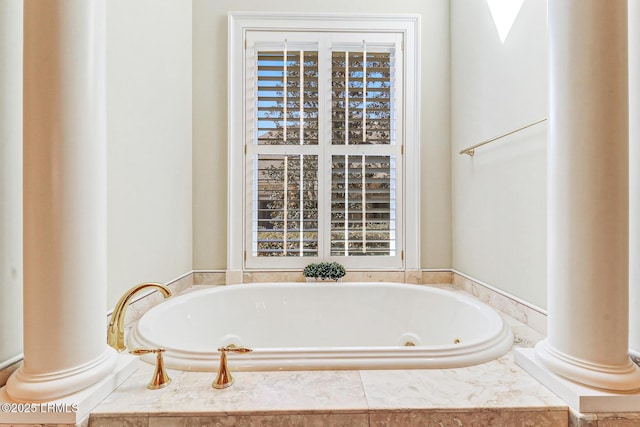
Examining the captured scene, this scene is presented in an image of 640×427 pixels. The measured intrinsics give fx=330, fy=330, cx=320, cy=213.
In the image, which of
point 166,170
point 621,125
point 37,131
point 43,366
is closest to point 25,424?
point 43,366

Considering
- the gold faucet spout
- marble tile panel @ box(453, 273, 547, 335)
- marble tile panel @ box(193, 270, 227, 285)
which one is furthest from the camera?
marble tile panel @ box(193, 270, 227, 285)

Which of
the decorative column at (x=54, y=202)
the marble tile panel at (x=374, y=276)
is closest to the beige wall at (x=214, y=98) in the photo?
the marble tile panel at (x=374, y=276)

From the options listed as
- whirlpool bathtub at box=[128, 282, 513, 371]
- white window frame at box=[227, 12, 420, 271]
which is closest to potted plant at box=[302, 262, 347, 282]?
whirlpool bathtub at box=[128, 282, 513, 371]

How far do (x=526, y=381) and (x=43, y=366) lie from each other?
4.44 ft

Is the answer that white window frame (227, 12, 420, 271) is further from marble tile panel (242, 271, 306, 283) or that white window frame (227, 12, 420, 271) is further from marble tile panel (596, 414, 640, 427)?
marble tile panel (596, 414, 640, 427)

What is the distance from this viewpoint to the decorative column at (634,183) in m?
0.99

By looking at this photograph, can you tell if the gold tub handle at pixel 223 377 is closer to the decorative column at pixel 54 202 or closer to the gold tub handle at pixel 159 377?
the gold tub handle at pixel 159 377

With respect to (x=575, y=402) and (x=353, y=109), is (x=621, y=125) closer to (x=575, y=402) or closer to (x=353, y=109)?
(x=575, y=402)

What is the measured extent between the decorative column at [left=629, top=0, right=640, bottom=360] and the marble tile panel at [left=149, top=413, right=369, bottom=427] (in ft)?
2.85

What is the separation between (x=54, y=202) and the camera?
0.87 metres

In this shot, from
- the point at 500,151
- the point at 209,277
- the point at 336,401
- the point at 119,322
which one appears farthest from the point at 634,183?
the point at 209,277

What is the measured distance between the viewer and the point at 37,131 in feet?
2.82

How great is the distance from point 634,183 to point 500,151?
731 millimetres

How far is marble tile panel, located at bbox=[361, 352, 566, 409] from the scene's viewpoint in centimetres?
88
